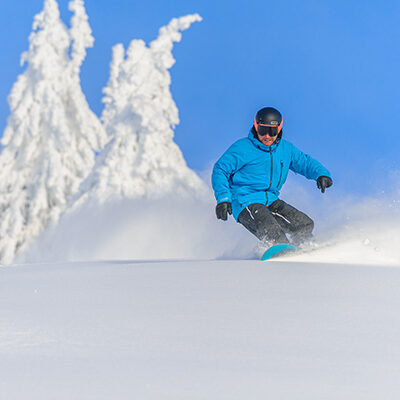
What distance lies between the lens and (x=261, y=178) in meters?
5.86

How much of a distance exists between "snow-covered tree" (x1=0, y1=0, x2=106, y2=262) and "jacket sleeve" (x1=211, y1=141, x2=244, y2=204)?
16352mm

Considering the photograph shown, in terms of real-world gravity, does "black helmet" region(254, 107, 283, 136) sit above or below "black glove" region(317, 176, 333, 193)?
above

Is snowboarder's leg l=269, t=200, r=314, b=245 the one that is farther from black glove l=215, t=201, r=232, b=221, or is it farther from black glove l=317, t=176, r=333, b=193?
black glove l=215, t=201, r=232, b=221

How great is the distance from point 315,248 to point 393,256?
31.6 inches

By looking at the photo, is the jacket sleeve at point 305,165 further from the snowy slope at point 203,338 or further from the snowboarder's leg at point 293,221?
the snowy slope at point 203,338

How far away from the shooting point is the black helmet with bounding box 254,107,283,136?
5641 millimetres

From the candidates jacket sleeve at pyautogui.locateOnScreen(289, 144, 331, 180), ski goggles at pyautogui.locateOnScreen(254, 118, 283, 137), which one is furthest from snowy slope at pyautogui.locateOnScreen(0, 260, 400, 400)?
jacket sleeve at pyautogui.locateOnScreen(289, 144, 331, 180)

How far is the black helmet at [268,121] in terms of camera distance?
5.64 meters

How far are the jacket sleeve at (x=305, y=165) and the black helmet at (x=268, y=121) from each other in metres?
0.56

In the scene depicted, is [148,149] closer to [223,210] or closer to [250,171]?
[250,171]

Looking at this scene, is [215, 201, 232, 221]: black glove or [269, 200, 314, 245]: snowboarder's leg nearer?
[215, 201, 232, 221]: black glove

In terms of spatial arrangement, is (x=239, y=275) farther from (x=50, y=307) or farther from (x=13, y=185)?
(x=13, y=185)

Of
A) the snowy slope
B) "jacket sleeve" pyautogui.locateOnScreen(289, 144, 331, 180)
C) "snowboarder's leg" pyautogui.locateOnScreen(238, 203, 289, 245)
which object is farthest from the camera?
"jacket sleeve" pyautogui.locateOnScreen(289, 144, 331, 180)

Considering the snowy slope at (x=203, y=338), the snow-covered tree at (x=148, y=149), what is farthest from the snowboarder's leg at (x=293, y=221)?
the snow-covered tree at (x=148, y=149)
